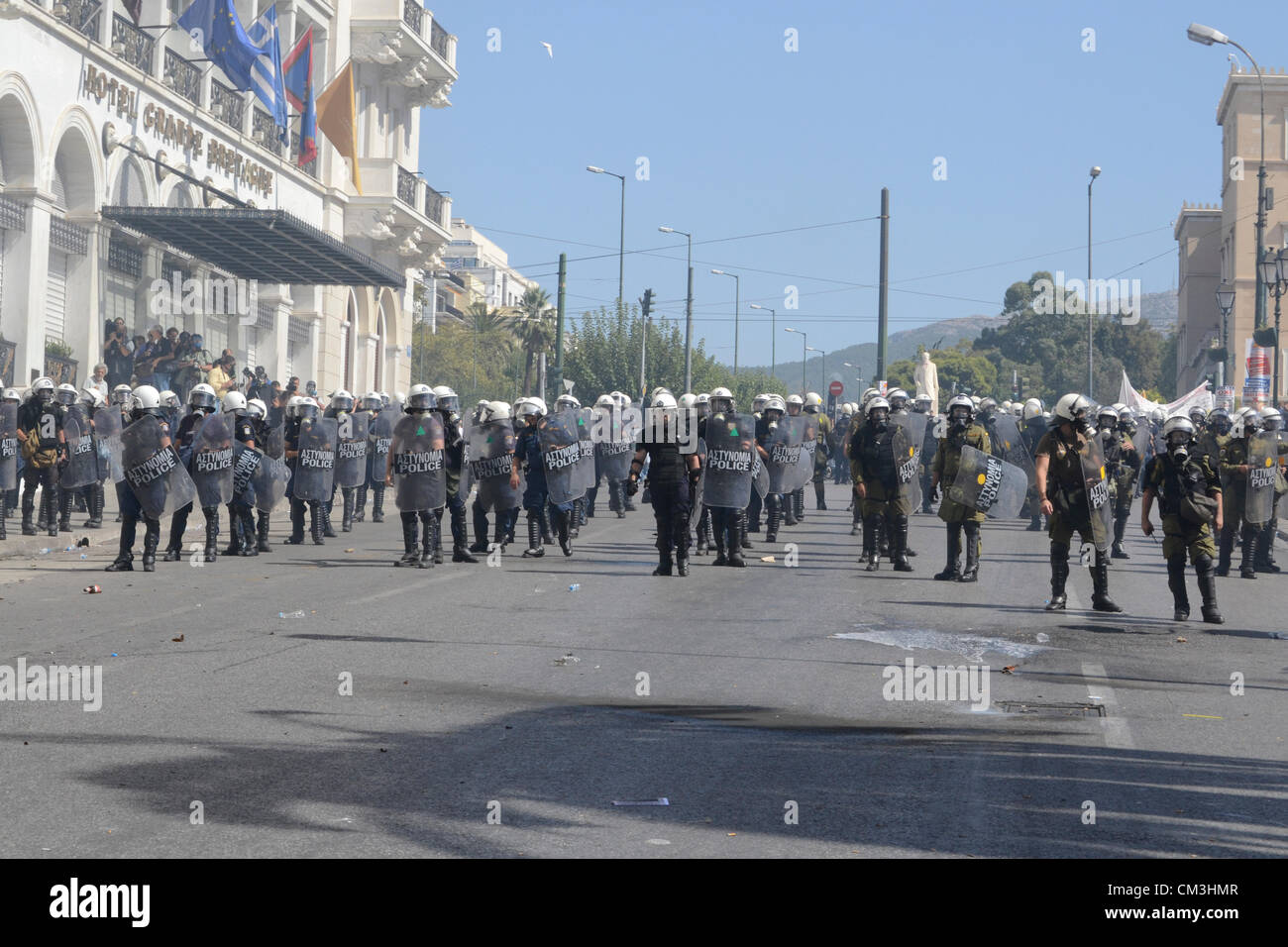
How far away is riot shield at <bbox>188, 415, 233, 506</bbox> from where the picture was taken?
17.0 meters

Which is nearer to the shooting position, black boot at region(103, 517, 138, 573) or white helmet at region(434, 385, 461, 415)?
black boot at region(103, 517, 138, 573)

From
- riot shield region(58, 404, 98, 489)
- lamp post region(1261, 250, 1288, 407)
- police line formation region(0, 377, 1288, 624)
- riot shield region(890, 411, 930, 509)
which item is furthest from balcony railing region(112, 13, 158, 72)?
lamp post region(1261, 250, 1288, 407)

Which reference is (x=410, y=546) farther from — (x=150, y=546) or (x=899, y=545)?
(x=899, y=545)

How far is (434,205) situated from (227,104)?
12037 mm

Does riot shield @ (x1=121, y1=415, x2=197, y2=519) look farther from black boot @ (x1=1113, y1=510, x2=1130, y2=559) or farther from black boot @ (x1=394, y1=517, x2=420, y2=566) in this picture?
black boot @ (x1=1113, y1=510, x2=1130, y2=559)

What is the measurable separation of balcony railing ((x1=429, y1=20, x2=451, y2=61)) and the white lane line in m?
38.1

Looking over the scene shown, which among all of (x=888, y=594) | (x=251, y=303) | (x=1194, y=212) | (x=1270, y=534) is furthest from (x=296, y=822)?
(x=1194, y=212)

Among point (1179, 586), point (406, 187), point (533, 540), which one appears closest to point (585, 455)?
point (533, 540)

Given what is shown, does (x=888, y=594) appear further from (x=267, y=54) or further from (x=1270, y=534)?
(x=267, y=54)

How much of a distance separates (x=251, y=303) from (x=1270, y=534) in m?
25.5

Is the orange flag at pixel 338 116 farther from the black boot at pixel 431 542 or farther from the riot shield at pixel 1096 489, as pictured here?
the riot shield at pixel 1096 489

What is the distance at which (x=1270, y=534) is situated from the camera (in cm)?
1806

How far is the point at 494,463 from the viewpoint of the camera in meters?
18.3
